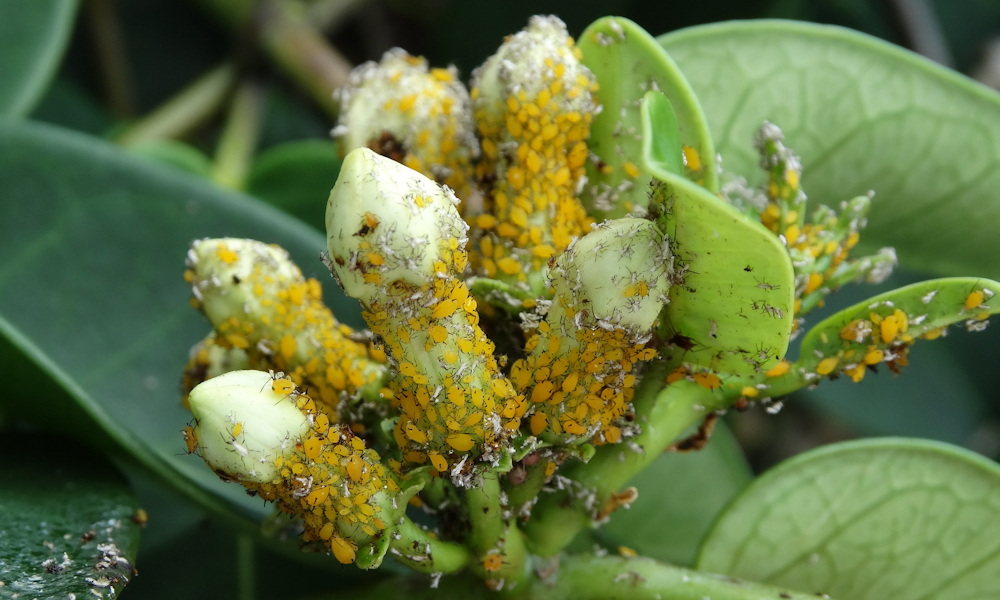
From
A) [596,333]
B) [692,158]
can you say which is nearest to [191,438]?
[596,333]

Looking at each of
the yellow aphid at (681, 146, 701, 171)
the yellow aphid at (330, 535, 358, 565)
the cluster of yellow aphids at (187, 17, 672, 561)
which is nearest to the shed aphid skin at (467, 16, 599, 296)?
the cluster of yellow aphids at (187, 17, 672, 561)

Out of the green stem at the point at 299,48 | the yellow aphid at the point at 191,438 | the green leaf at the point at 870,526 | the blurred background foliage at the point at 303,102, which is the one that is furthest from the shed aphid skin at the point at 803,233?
the green stem at the point at 299,48

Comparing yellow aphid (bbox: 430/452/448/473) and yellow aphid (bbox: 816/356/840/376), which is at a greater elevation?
yellow aphid (bbox: 816/356/840/376)

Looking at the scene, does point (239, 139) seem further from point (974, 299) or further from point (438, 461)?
point (974, 299)

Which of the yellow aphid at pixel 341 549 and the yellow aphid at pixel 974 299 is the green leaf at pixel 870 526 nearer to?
the yellow aphid at pixel 974 299

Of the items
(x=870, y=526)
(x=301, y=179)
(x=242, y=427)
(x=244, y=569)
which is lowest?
(x=244, y=569)

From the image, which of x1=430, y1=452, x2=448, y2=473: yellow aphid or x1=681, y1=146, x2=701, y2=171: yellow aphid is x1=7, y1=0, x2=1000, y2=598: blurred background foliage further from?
x1=681, y1=146, x2=701, y2=171: yellow aphid

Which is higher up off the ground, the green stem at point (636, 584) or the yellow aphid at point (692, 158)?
the yellow aphid at point (692, 158)
